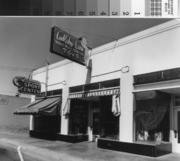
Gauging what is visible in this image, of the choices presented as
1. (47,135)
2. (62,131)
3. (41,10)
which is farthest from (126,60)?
(41,10)

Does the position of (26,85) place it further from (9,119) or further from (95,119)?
(9,119)

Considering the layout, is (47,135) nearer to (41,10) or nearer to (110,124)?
(110,124)

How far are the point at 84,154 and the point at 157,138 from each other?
2873 millimetres

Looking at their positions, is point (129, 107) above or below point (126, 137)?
above

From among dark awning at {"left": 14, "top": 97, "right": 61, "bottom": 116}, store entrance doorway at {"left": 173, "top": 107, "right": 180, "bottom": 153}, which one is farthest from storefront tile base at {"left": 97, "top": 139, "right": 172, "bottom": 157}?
dark awning at {"left": 14, "top": 97, "right": 61, "bottom": 116}

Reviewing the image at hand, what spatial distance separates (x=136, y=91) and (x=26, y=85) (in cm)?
753

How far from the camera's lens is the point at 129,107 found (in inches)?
392

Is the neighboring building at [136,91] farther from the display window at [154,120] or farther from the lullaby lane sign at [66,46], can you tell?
the lullaby lane sign at [66,46]

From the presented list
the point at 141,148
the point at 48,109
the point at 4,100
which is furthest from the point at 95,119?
the point at 4,100

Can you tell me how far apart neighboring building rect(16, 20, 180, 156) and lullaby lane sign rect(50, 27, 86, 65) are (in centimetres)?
110

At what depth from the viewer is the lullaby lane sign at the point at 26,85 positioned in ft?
46.2

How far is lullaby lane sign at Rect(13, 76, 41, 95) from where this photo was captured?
14070 mm

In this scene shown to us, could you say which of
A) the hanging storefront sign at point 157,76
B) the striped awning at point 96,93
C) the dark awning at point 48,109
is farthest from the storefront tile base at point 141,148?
the dark awning at point 48,109

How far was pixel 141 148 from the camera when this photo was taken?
9.15 metres
